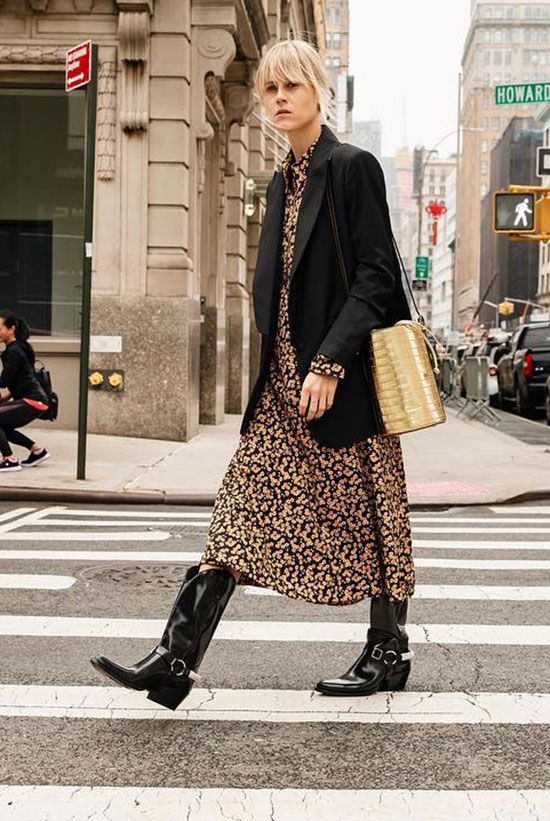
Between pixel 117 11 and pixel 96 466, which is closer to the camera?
pixel 96 466

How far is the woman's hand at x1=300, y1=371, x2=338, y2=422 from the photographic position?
3.97 m

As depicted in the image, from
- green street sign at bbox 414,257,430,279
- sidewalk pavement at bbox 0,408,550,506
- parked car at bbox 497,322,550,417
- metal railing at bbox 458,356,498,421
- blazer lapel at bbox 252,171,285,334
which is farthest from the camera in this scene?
green street sign at bbox 414,257,430,279

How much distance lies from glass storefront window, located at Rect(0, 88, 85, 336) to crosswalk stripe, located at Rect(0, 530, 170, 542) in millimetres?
8054

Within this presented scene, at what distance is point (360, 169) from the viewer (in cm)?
406

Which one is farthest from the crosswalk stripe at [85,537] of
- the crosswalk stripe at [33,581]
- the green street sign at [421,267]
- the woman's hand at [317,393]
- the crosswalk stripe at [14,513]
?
the green street sign at [421,267]

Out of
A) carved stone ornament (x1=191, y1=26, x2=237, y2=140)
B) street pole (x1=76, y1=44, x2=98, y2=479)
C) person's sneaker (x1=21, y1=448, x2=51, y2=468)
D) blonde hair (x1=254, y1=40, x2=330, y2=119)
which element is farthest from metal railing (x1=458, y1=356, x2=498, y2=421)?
blonde hair (x1=254, y1=40, x2=330, y2=119)

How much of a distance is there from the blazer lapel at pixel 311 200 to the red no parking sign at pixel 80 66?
7.35 meters

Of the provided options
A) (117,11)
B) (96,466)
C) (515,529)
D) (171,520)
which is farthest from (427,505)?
(117,11)

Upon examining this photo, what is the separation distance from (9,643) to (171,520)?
14.2ft

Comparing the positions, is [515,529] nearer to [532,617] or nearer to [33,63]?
[532,617]

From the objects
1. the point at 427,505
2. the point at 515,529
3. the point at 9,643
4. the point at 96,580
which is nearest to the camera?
the point at 9,643

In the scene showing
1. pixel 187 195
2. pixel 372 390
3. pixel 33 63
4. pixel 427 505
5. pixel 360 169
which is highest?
pixel 33 63

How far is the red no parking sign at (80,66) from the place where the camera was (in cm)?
1095

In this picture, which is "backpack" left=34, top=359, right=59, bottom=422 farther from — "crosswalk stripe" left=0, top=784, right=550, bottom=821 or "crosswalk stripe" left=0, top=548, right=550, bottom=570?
"crosswalk stripe" left=0, top=784, right=550, bottom=821
